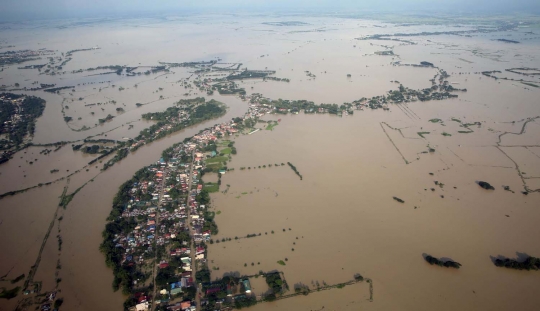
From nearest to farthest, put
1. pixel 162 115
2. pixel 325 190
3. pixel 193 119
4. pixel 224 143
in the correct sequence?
pixel 325 190 → pixel 224 143 → pixel 193 119 → pixel 162 115

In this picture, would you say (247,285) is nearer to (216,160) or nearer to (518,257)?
(216,160)

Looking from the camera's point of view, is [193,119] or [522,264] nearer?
[522,264]

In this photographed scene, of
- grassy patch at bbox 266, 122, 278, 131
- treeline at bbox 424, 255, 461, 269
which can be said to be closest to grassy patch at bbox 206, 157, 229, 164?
grassy patch at bbox 266, 122, 278, 131

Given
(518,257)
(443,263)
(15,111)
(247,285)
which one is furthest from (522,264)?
(15,111)

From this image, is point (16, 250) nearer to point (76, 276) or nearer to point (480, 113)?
point (76, 276)

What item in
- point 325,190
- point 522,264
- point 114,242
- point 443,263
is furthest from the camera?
point 325,190

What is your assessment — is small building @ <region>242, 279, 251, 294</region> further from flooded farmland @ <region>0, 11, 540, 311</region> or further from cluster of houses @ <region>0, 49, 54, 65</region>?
cluster of houses @ <region>0, 49, 54, 65</region>

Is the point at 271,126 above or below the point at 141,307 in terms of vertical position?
above
